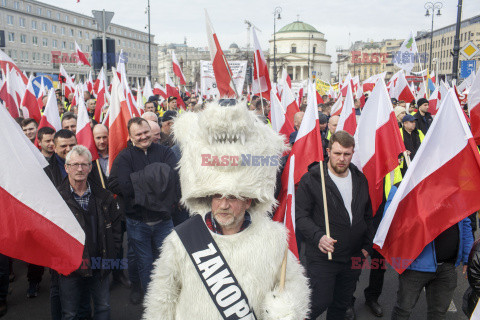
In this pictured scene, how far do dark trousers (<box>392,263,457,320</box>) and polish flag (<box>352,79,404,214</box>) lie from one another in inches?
45.1

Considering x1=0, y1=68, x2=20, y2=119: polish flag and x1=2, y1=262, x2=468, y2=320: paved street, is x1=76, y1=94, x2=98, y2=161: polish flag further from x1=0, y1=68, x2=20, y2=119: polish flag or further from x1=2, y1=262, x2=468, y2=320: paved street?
x1=0, y1=68, x2=20, y2=119: polish flag

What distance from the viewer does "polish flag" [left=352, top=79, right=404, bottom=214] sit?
14.3 feet

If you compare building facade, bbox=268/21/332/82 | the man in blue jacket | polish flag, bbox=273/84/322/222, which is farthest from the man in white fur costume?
building facade, bbox=268/21/332/82

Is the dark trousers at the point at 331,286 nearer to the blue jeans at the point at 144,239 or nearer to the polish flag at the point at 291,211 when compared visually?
the polish flag at the point at 291,211

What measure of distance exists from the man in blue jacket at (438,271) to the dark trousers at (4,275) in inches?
153

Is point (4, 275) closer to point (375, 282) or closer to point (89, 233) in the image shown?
point (89, 233)

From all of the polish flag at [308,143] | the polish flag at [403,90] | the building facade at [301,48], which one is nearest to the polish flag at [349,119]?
the polish flag at [308,143]

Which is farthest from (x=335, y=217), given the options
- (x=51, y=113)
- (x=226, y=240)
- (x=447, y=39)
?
(x=447, y=39)

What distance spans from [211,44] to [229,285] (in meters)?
3.23

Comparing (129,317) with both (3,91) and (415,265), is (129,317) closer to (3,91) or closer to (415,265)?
(415,265)

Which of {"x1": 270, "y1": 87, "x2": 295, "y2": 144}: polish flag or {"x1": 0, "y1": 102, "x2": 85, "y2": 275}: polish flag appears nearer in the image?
{"x1": 0, "y1": 102, "x2": 85, "y2": 275}: polish flag

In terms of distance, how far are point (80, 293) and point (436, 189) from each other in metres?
3.04

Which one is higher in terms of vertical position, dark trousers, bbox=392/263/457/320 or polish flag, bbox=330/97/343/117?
polish flag, bbox=330/97/343/117

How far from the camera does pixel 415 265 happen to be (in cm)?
328
